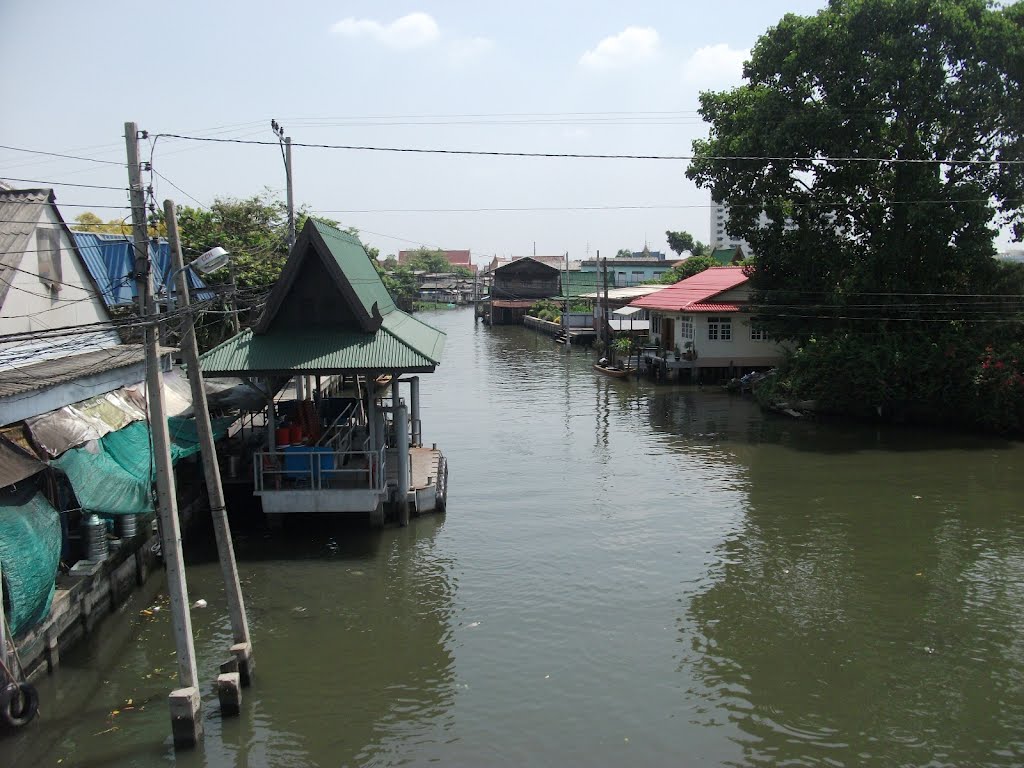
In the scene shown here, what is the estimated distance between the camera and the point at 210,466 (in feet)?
32.5

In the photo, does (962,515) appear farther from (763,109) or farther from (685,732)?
(763,109)

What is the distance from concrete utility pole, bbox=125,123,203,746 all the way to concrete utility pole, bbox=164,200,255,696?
0.32 meters

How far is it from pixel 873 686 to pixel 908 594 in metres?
3.53

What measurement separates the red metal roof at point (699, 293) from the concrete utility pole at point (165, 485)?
2968 centimetres

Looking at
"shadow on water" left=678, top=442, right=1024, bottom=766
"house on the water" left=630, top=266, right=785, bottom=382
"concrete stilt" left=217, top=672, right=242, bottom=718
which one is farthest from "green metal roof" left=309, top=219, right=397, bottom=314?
"house on the water" left=630, top=266, right=785, bottom=382

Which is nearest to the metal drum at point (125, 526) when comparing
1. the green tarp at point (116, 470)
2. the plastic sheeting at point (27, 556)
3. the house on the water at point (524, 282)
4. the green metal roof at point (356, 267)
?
the green tarp at point (116, 470)

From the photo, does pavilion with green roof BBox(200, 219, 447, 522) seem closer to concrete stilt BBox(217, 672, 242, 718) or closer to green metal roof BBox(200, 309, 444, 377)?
green metal roof BBox(200, 309, 444, 377)

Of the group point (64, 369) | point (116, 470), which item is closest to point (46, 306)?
point (64, 369)

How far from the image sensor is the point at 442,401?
110 feet

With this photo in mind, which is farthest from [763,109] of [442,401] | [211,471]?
[211,471]

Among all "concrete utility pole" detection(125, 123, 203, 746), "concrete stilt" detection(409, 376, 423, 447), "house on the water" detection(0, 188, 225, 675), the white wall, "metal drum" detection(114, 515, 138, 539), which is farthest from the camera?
"concrete stilt" detection(409, 376, 423, 447)

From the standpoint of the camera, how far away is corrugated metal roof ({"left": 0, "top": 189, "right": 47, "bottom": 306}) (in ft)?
49.3

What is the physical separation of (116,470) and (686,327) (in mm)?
29708

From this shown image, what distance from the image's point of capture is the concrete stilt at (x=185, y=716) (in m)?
9.07
